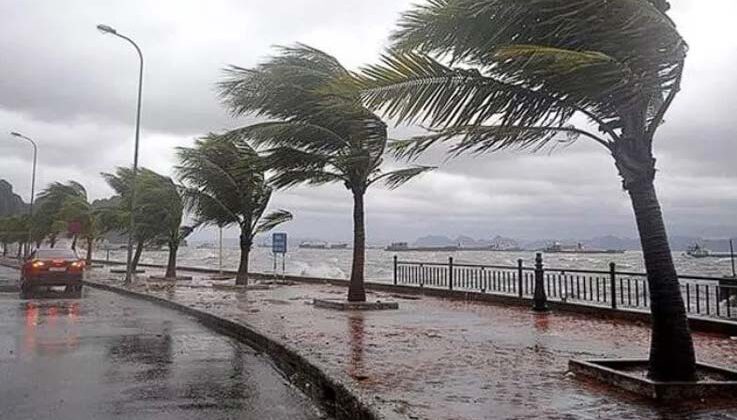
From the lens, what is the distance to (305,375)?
8.34 m

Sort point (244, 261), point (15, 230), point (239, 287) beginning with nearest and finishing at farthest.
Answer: point (239, 287) → point (244, 261) → point (15, 230)

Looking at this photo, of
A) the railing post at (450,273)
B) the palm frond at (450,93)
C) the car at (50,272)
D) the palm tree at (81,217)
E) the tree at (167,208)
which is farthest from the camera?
the palm tree at (81,217)

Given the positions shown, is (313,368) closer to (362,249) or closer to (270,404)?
(270,404)

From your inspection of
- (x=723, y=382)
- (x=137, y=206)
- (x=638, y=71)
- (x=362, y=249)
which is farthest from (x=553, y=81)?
(x=137, y=206)

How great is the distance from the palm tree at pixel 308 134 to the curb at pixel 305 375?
4.23 metres

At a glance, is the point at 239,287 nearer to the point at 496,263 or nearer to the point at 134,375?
the point at 496,263

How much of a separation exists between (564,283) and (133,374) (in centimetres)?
1198

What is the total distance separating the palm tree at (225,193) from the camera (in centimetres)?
2509

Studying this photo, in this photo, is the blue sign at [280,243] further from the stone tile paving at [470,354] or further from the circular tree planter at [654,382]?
the circular tree planter at [654,382]

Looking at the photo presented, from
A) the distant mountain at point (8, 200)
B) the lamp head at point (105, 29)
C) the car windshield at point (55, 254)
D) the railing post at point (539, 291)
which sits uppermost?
the distant mountain at point (8, 200)

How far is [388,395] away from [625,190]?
10.7 ft

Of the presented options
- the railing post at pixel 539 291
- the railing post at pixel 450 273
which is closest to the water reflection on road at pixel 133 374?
the railing post at pixel 539 291

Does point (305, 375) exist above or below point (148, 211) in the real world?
below

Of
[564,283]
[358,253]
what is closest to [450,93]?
[358,253]
